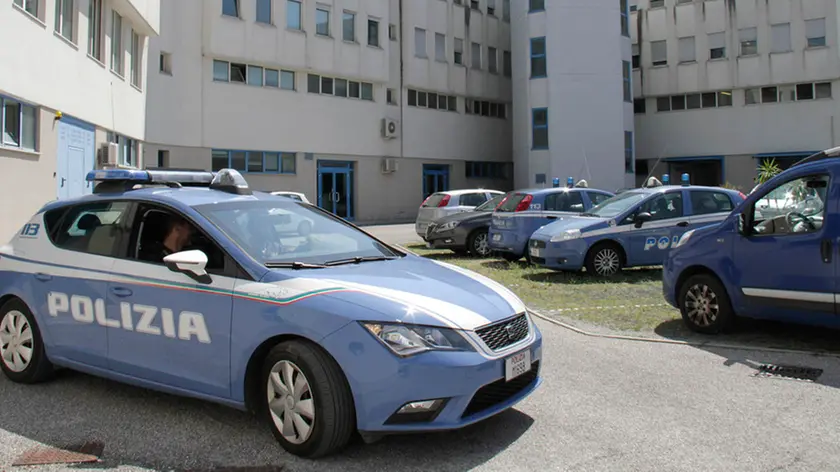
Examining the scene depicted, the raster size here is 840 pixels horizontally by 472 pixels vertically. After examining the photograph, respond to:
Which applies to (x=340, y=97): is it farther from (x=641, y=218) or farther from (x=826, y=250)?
(x=826, y=250)

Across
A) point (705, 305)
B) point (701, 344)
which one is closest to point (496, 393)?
point (701, 344)

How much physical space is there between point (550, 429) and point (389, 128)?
29.1m

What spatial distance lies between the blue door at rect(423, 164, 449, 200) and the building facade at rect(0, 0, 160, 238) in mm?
16692

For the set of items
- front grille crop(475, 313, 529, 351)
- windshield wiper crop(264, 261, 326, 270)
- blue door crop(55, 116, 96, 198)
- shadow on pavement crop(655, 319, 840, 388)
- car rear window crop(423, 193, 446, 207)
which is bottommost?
shadow on pavement crop(655, 319, 840, 388)

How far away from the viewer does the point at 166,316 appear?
4496mm

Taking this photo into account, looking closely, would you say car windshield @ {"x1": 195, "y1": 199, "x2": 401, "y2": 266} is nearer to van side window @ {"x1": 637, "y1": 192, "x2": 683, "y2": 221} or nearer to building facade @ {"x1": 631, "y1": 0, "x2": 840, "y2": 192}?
van side window @ {"x1": 637, "y1": 192, "x2": 683, "y2": 221}

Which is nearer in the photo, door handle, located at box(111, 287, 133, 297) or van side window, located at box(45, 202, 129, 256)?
door handle, located at box(111, 287, 133, 297)

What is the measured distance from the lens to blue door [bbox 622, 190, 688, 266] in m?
11.8

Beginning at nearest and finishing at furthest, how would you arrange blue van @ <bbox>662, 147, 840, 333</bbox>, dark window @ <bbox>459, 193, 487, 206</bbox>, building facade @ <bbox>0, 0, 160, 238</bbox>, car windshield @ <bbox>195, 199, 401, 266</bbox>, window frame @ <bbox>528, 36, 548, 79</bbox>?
car windshield @ <bbox>195, 199, 401, 266</bbox> < blue van @ <bbox>662, 147, 840, 333</bbox> < building facade @ <bbox>0, 0, 160, 238</bbox> < dark window @ <bbox>459, 193, 487, 206</bbox> < window frame @ <bbox>528, 36, 548, 79</bbox>

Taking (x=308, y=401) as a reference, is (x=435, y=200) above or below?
above

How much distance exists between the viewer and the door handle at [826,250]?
630cm

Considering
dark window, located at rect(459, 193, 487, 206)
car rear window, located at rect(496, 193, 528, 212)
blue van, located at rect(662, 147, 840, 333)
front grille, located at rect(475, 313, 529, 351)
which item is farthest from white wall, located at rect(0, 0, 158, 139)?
blue van, located at rect(662, 147, 840, 333)

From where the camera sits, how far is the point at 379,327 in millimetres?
3812

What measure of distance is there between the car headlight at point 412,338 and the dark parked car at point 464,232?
11.9 meters
